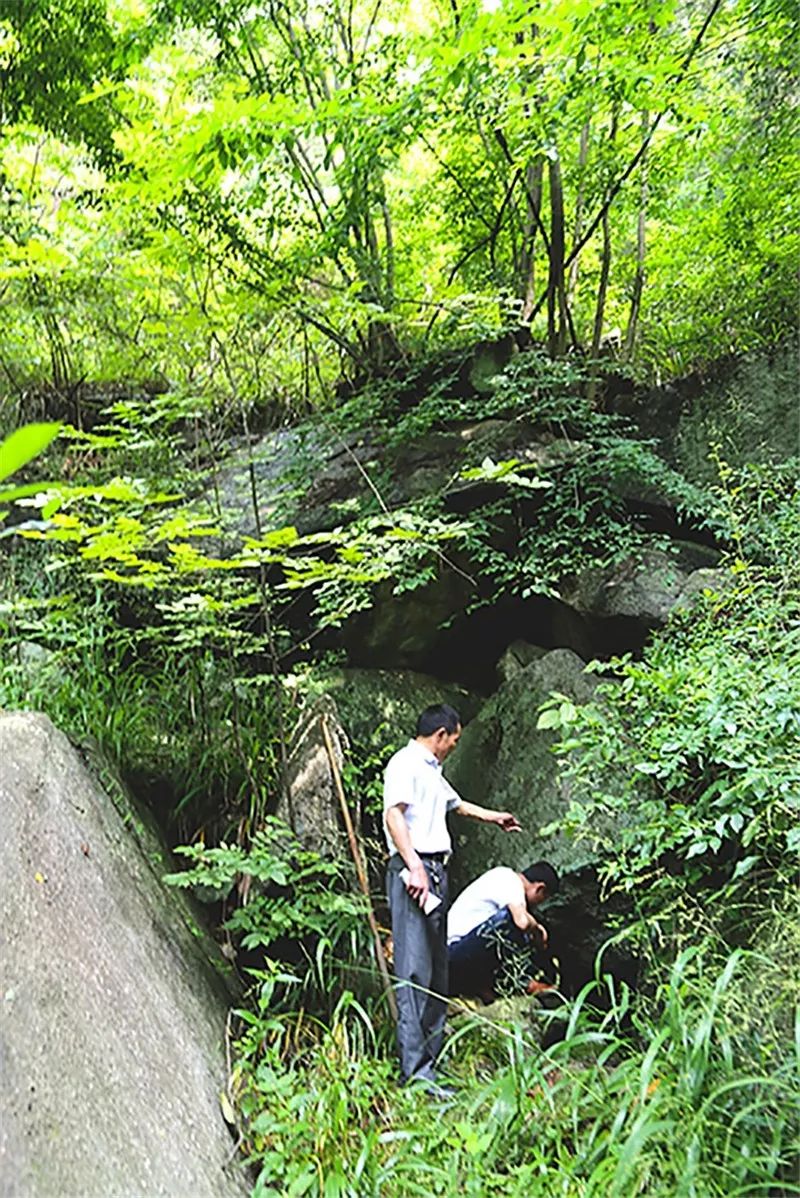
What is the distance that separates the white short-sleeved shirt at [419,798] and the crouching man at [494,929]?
1.77 ft

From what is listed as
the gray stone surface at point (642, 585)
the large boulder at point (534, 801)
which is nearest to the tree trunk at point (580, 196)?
the gray stone surface at point (642, 585)

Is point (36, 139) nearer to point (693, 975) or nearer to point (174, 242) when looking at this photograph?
point (174, 242)

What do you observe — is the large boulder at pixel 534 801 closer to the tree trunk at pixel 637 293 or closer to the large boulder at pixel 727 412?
the large boulder at pixel 727 412

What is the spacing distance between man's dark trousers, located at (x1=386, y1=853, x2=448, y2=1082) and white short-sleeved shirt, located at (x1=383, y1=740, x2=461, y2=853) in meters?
0.08

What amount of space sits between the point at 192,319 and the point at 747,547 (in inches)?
123

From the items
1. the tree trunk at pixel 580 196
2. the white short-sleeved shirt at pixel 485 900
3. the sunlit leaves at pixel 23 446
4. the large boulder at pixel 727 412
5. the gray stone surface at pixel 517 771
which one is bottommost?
the white short-sleeved shirt at pixel 485 900

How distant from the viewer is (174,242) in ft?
12.1

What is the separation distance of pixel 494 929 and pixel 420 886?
75cm

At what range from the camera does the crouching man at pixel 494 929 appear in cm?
359

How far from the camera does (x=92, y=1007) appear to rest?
2.14 metres

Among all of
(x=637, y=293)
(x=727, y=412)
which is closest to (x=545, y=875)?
(x=727, y=412)

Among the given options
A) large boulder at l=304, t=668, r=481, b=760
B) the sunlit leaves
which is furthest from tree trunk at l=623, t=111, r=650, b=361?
the sunlit leaves

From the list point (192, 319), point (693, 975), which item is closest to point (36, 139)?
point (192, 319)

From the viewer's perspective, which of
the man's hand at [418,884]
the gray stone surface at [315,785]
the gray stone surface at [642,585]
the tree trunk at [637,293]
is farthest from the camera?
the tree trunk at [637,293]
